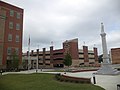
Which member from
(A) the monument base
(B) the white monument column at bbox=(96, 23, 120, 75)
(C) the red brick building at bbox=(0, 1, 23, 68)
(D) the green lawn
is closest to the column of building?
(C) the red brick building at bbox=(0, 1, 23, 68)

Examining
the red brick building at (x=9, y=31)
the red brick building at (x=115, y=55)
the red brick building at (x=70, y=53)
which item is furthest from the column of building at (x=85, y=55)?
the red brick building at (x=9, y=31)

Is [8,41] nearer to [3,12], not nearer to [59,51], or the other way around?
[3,12]

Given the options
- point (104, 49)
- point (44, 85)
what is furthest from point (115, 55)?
point (44, 85)

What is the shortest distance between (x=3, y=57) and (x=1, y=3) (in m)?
17.3

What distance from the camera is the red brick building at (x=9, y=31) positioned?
1754 inches

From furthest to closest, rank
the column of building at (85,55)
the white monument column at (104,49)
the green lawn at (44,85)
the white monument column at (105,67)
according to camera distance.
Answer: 1. the column of building at (85,55)
2. the white monument column at (104,49)
3. the white monument column at (105,67)
4. the green lawn at (44,85)

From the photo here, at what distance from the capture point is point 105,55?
30562mm

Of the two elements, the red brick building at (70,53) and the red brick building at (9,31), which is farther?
the red brick building at (70,53)

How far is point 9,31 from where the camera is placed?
154 ft

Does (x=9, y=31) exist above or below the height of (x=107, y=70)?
above

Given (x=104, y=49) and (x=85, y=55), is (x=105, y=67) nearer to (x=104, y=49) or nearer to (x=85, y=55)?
(x=104, y=49)

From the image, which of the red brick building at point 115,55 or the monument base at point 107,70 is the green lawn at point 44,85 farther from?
the red brick building at point 115,55

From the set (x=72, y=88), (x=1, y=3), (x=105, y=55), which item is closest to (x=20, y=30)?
(x=1, y=3)

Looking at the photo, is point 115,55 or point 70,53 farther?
point 70,53
